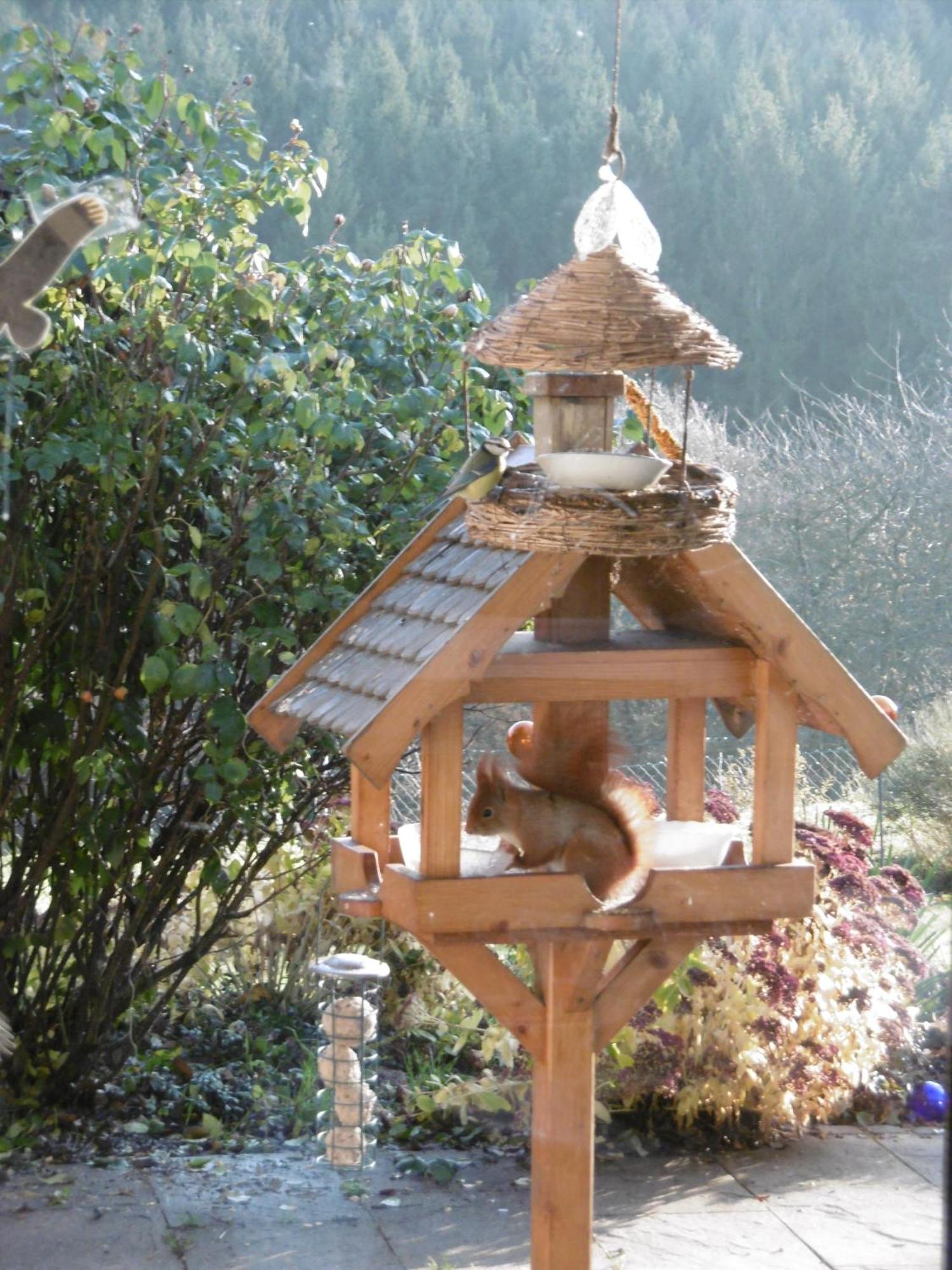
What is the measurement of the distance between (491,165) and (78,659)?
3.05ft

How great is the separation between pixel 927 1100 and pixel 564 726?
1271mm

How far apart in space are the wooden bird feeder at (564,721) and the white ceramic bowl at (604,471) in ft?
0.23

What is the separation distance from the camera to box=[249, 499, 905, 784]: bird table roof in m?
1.23

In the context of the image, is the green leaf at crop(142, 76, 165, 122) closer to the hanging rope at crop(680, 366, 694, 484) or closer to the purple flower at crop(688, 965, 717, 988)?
the hanging rope at crop(680, 366, 694, 484)

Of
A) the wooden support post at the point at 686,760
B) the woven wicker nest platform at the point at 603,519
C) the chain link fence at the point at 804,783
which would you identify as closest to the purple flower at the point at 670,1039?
the chain link fence at the point at 804,783

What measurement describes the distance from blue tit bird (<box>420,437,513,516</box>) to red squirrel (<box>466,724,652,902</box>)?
0.81 ft

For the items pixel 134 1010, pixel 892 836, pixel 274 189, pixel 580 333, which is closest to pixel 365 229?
pixel 274 189

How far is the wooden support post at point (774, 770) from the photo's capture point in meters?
1.35

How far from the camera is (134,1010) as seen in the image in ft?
7.84

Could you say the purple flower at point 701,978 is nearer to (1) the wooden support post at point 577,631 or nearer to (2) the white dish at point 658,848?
(2) the white dish at point 658,848

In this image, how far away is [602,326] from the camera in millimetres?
1193

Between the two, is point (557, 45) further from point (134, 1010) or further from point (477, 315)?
point (134, 1010)

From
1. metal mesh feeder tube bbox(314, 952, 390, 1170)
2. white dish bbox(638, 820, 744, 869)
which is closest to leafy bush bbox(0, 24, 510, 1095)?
metal mesh feeder tube bbox(314, 952, 390, 1170)

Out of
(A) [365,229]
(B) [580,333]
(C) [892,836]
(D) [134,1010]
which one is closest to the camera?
(B) [580,333]
